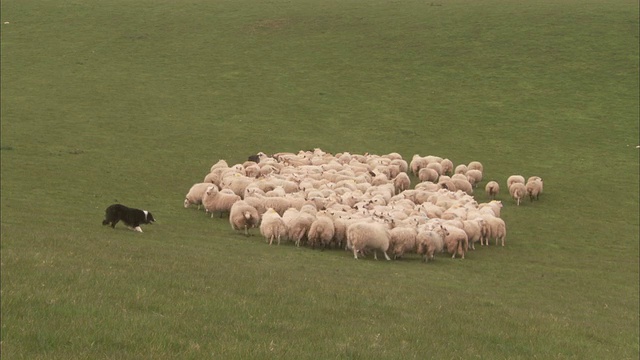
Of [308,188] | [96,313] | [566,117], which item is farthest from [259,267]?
[566,117]

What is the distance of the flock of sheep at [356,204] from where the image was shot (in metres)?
21.7

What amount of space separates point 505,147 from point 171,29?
35389mm

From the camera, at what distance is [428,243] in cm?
2142

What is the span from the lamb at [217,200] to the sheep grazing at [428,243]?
7239 mm

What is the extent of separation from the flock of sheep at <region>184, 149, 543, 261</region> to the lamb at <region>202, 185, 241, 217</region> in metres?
0.03

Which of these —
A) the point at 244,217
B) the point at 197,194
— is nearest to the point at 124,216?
the point at 244,217

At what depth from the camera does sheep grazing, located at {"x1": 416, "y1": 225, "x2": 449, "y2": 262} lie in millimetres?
21442

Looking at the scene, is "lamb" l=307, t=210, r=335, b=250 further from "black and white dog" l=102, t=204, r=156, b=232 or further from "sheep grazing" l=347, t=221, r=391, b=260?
"black and white dog" l=102, t=204, r=156, b=232

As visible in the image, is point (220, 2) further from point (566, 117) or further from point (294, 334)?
point (294, 334)

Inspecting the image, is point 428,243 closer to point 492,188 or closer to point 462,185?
point 462,185

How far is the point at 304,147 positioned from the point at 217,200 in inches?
642

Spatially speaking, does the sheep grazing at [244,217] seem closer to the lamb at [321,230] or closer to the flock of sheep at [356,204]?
the flock of sheep at [356,204]

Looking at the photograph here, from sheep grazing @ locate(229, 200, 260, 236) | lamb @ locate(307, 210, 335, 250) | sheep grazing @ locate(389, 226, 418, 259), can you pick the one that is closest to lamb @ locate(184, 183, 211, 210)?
sheep grazing @ locate(229, 200, 260, 236)

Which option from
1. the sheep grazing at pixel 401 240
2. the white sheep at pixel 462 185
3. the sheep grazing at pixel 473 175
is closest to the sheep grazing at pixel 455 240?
the sheep grazing at pixel 401 240
